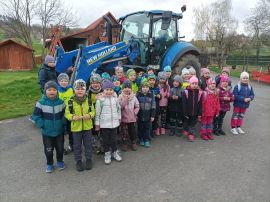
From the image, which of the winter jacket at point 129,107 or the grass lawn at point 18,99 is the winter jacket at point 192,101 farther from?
the grass lawn at point 18,99

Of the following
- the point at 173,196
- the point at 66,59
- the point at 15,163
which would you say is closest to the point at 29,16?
the point at 66,59

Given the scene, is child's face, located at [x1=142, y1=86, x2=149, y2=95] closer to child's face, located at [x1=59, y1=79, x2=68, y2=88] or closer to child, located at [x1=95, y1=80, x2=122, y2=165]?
child, located at [x1=95, y1=80, x2=122, y2=165]

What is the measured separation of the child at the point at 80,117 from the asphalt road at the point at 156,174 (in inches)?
9.0

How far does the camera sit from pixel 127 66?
23.4ft

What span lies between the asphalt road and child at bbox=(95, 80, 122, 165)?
0.27 metres

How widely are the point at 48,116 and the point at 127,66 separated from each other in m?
3.56

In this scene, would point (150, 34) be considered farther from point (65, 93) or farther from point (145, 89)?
point (65, 93)

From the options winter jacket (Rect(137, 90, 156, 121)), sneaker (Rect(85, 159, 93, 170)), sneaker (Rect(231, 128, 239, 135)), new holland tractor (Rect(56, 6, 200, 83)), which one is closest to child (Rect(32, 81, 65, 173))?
sneaker (Rect(85, 159, 93, 170))

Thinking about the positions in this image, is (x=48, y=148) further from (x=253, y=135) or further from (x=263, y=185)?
(x=253, y=135)

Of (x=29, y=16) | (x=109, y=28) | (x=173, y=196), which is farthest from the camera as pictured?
(x=29, y=16)

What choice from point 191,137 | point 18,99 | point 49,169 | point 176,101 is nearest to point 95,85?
point 49,169

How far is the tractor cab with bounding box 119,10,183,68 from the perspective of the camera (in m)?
7.28

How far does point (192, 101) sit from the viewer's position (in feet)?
17.6

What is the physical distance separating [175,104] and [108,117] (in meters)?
1.85
